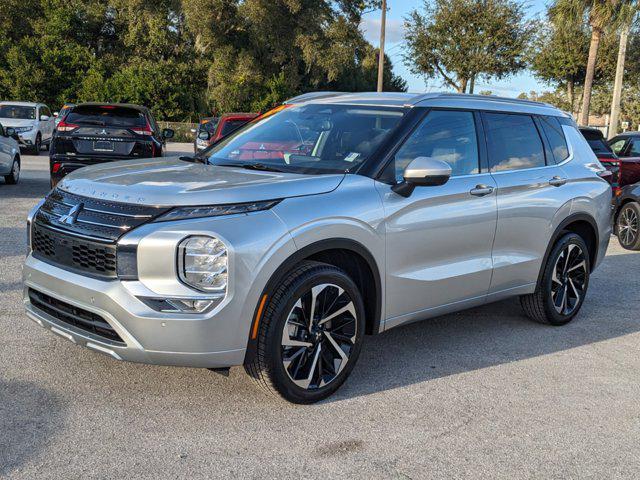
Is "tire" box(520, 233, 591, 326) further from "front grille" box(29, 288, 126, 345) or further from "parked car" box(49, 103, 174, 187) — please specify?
"parked car" box(49, 103, 174, 187)

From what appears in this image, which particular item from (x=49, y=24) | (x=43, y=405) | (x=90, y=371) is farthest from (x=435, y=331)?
(x=49, y=24)

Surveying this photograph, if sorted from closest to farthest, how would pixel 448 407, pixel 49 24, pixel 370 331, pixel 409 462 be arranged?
pixel 409 462 → pixel 448 407 → pixel 370 331 → pixel 49 24

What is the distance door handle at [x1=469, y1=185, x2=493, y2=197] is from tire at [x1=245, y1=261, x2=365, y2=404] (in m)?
1.31

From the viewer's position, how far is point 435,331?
18.8 feet

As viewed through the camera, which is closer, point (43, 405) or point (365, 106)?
point (43, 405)

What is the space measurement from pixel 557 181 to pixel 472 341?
1.52m

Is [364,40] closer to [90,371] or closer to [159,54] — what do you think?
[159,54]

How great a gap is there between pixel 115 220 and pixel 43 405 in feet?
3.72

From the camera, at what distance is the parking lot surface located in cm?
340

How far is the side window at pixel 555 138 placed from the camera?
600cm

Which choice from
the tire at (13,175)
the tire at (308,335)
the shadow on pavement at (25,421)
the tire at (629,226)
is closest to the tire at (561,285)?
the tire at (308,335)

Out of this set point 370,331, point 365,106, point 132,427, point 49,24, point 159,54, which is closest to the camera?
point 132,427

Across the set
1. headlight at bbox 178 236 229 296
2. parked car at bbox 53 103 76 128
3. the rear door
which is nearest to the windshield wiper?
headlight at bbox 178 236 229 296

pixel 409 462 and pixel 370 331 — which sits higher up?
pixel 370 331
